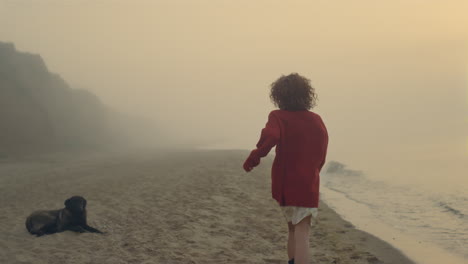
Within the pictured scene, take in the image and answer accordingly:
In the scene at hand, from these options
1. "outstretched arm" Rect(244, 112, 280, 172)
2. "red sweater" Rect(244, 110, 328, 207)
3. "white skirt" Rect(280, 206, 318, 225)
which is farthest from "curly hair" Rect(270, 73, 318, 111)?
"white skirt" Rect(280, 206, 318, 225)

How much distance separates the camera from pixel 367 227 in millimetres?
9070

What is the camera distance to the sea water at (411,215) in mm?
7223

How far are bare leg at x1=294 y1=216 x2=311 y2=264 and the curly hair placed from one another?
1160 millimetres

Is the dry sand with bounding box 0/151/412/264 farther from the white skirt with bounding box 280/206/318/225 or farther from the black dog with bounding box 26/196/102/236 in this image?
the white skirt with bounding box 280/206/318/225

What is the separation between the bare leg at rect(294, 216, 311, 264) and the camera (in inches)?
166

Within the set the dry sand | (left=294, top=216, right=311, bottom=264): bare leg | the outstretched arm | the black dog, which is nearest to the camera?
Result: the outstretched arm

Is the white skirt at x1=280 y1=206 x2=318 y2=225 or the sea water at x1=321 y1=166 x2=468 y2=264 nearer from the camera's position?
the white skirt at x1=280 y1=206 x2=318 y2=225

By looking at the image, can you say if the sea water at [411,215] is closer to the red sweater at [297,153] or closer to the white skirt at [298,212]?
the white skirt at [298,212]

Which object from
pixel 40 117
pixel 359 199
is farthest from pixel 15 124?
pixel 359 199

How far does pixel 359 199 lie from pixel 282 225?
6.11 meters

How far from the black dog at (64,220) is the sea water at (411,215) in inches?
218

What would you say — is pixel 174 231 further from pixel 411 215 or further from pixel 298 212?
pixel 411 215

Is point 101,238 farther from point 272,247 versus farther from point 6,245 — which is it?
point 272,247

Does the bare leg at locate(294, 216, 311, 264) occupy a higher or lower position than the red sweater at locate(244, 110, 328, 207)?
lower
